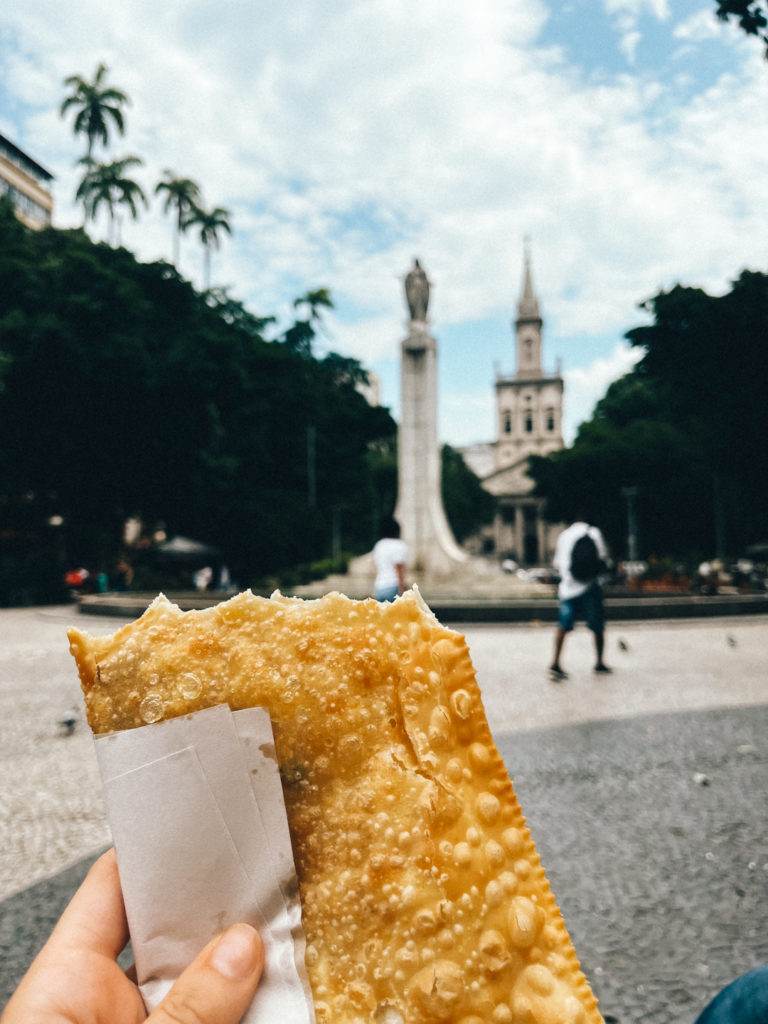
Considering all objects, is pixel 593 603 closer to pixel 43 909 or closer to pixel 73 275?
pixel 43 909

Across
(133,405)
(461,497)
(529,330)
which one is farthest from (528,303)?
(133,405)

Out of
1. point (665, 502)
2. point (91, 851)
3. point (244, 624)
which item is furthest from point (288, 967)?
point (665, 502)

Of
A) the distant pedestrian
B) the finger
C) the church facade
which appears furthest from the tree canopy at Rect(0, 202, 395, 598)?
the church facade

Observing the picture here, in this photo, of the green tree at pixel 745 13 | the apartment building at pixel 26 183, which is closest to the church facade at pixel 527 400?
the apartment building at pixel 26 183

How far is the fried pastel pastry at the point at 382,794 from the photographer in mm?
717

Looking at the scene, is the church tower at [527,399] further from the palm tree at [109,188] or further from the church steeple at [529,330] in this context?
the palm tree at [109,188]

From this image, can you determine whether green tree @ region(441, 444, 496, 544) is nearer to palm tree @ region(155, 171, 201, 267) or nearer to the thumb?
palm tree @ region(155, 171, 201, 267)

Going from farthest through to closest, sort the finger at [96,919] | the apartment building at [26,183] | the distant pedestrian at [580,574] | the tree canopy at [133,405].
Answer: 1. the apartment building at [26,183]
2. the tree canopy at [133,405]
3. the distant pedestrian at [580,574]
4. the finger at [96,919]

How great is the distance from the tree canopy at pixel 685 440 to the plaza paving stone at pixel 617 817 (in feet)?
8.48

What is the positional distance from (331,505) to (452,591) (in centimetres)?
2508

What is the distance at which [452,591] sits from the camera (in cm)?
1966

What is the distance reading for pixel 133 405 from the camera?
26188 mm

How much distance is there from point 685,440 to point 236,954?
4602 cm

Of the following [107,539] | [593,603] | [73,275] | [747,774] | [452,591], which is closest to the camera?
[747,774]
